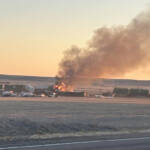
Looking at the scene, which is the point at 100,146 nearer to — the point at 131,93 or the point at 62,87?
the point at 62,87

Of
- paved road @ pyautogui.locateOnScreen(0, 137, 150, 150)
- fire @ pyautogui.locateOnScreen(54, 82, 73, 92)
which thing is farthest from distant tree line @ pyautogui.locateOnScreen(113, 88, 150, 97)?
paved road @ pyautogui.locateOnScreen(0, 137, 150, 150)

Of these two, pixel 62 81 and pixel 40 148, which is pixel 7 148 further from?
pixel 62 81

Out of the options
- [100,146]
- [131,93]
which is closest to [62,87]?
[131,93]

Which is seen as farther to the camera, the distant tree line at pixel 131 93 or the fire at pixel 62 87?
the distant tree line at pixel 131 93

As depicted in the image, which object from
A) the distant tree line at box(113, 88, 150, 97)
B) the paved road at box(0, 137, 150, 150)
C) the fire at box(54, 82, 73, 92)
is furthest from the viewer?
the distant tree line at box(113, 88, 150, 97)

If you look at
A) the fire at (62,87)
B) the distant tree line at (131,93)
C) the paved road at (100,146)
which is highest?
the fire at (62,87)

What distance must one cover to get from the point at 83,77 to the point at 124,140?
175 ft

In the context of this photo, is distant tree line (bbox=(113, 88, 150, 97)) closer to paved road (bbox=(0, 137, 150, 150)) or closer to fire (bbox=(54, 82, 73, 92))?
fire (bbox=(54, 82, 73, 92))

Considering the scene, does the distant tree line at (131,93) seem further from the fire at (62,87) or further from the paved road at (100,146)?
the paved road at (100,146)

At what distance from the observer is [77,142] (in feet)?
44.3

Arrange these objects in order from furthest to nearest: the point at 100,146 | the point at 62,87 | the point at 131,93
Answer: the point at 131,93, the point at 62,87, the point at 100,146

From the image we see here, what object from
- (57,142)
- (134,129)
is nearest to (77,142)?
(57,142)

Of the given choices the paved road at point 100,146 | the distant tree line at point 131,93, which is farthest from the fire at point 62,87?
the paved road at point 100,146

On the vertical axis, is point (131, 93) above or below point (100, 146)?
above
